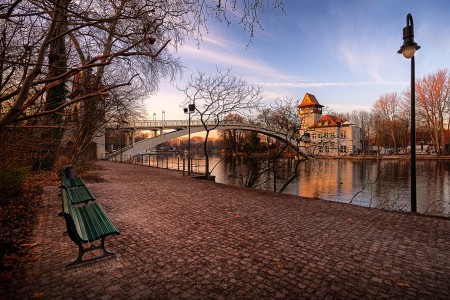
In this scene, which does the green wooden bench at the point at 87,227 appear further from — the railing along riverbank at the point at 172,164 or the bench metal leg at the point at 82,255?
the railing along riverbank at the point at 172,164

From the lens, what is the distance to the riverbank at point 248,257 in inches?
104

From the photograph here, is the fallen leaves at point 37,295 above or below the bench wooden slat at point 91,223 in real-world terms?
below

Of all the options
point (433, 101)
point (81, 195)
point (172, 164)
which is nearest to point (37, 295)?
point (81, 195)

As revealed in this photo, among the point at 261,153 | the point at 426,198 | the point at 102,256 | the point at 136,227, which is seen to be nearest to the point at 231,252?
the point at 102,256

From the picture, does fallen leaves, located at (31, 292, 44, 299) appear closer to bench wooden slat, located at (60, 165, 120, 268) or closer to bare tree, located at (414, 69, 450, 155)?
bench wooden slat, located at (60, 165, 120, 268)

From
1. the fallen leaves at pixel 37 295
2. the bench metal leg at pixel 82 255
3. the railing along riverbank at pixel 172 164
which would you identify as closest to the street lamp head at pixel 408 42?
the bench metal leg at pixel 82 255

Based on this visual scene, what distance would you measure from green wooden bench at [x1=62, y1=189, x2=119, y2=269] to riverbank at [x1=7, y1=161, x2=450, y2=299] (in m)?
0.16

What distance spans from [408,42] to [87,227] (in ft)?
22.9

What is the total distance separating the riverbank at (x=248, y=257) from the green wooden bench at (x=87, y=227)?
16 centimetres

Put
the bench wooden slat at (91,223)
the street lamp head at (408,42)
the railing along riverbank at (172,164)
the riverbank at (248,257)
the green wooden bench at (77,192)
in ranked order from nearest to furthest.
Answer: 1. the riverbank at (248,257)
2. the bench wooden slat at (91,223)
3. the green wooden bench at (77,192)
4. the street lamp head at (408,42)
5. the railing along riverbank at (172,164)

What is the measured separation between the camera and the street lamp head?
19.8 ft

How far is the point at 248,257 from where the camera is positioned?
11.1 ft

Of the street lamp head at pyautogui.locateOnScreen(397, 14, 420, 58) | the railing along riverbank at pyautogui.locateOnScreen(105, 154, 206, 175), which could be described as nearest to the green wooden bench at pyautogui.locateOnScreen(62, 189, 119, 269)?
the street lamp head at pyautogui.locateOnScreen(397, 14, 420, 58)

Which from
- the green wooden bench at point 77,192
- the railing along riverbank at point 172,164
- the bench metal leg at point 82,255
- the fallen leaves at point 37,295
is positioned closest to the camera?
the fallen leaves at point 37,295
